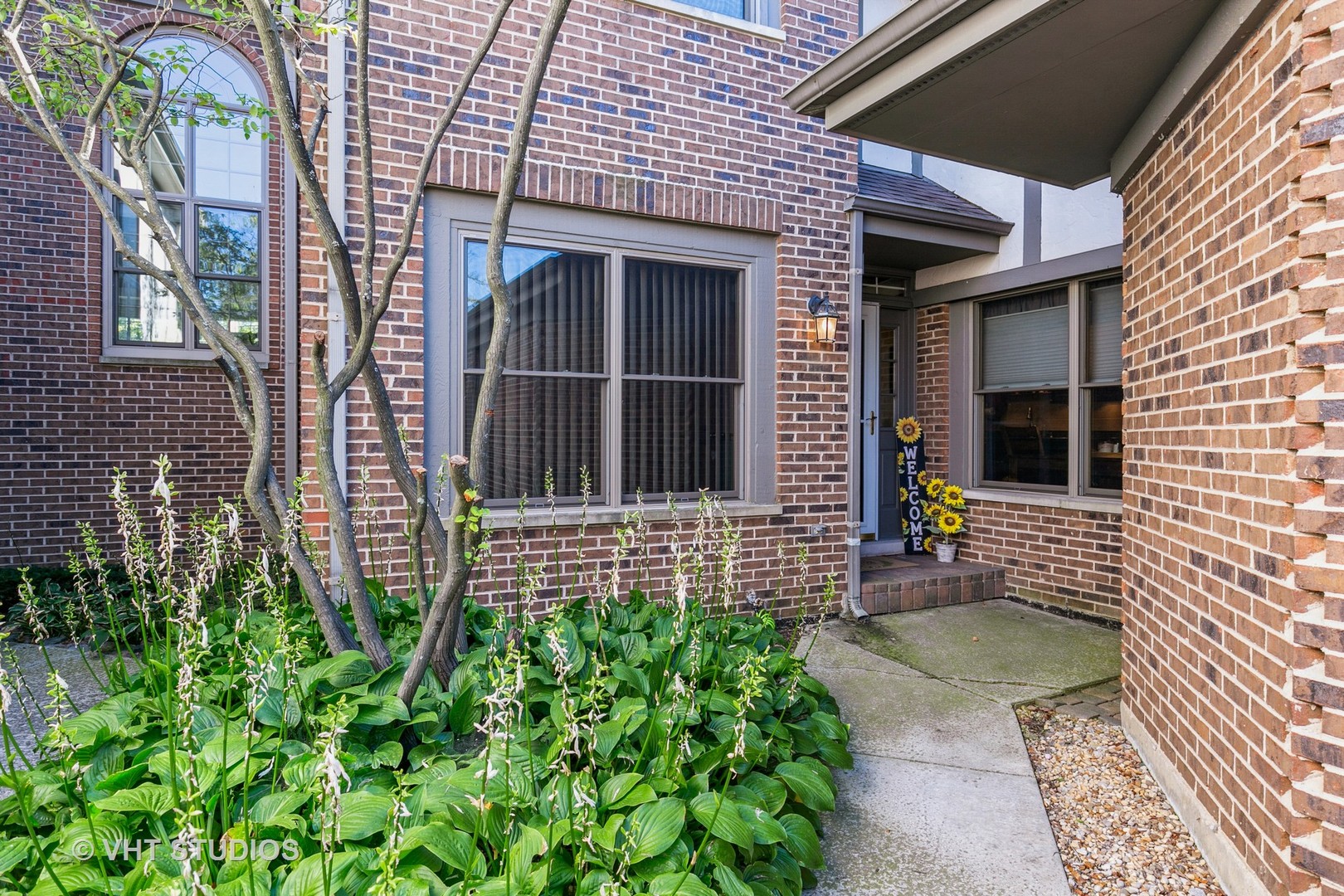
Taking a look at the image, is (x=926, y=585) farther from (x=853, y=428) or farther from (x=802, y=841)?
(x=802, y=841)

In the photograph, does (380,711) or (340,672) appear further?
(340,672)

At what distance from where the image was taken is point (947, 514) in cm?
600

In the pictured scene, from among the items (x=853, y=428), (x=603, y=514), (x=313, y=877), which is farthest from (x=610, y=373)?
(x=313, y=877)

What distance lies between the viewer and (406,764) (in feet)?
7.18

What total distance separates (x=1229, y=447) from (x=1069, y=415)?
339 cm

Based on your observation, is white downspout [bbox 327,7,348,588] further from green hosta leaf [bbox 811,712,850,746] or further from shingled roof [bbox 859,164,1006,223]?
shingled roof [bbox 859,164,1006,223]

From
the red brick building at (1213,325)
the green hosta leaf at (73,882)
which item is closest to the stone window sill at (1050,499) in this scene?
the red brick building at (1213,325)

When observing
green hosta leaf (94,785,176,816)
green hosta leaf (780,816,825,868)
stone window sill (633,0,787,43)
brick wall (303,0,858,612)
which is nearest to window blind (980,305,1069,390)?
brick wall (303,0,858,612)

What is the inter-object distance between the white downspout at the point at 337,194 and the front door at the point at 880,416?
3.95 m

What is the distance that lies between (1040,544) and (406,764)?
4764 mm

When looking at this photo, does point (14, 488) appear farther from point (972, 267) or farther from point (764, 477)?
point (972, 267)

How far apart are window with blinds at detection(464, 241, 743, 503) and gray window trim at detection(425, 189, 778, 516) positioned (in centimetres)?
4

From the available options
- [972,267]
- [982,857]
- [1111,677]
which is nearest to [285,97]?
[982,857]

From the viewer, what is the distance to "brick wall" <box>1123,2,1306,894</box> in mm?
1861
